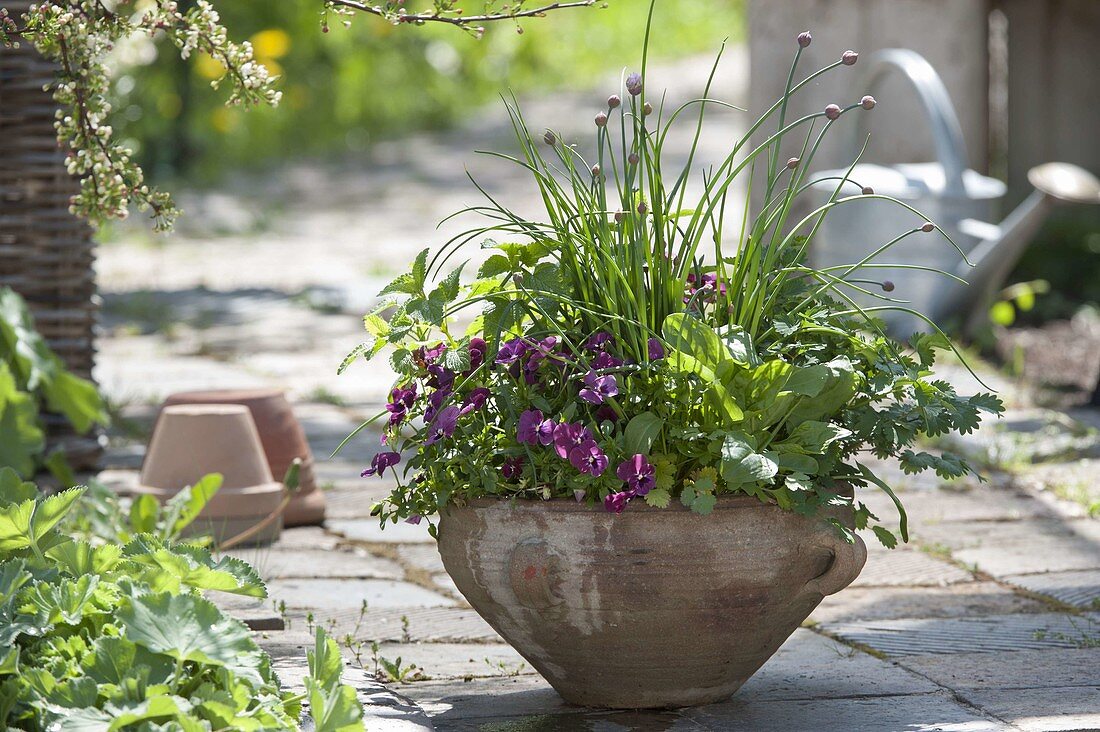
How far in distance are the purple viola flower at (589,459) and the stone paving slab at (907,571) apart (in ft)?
4.02

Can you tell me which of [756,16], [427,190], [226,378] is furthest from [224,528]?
[427,190]

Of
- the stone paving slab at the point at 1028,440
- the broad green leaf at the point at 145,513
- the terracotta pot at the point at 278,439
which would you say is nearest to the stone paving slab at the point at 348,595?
the broad green leaf at the point at 145,513

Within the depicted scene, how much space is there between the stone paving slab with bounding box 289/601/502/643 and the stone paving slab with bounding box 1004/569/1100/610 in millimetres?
1150

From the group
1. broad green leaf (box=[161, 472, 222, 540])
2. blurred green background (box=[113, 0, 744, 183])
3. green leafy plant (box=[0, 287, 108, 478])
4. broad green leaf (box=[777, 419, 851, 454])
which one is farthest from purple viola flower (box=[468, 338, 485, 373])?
blurred green background (box=[113, 0, 744, 183])

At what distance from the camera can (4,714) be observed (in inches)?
68.6

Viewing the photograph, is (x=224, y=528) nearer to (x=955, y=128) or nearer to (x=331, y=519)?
(x=331, y=519)

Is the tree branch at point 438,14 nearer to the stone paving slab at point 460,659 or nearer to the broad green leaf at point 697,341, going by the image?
the broad green leaf at point 697,341

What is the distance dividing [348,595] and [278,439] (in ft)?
2.50

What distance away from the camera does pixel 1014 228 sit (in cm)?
515

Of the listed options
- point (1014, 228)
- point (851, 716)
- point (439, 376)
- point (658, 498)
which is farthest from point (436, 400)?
point (1014, 228)

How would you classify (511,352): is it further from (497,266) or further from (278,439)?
(278,439)

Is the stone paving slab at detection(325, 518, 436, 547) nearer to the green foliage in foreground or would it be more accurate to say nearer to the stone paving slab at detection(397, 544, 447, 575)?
the stone paving slab at detection(397, 544, 447, 575)

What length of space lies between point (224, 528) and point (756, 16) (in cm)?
410

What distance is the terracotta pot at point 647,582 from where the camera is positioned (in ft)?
6.61
